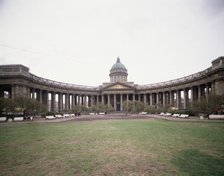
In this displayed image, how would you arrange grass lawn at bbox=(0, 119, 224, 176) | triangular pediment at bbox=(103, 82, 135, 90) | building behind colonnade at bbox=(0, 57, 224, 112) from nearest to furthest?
grass lawn at bbox=(0, 119, 224, 176) → building behind colonnade at bbox=(0, 57, 224, 112) → triangular pediment at bbox=(103, 82, 135, 90)

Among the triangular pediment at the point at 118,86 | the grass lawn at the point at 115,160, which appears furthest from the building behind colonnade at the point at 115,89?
the grass lawn at the point at 115,160

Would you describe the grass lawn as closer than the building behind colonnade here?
Yes

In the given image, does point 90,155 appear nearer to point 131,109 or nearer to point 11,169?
point 11,169

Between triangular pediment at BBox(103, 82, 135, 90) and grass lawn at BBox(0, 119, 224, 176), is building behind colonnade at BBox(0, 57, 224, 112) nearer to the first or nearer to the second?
triangular pediment at BBox(103, 82, 135, 90)

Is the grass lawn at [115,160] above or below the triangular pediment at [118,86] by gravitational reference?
below

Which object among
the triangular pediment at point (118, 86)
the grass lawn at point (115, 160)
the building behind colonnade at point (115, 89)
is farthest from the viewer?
the triangular pediment at point (118, 86)

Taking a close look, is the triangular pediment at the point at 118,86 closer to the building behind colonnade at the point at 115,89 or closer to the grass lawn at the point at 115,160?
the building behind colonnade at the point at 115,89

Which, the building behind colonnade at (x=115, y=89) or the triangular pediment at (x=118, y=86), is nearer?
the building behind colonnade at (x=115, y=89)

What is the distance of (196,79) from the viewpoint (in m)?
58.1

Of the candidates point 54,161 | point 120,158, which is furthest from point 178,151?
point 54,161

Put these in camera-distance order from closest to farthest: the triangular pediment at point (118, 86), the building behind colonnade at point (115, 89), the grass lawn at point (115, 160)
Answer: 1. the grass lawn at point (115, 160)
2. the building behind colonnade at point (115, 89)
3. the triangular pediment at point (118, 86)

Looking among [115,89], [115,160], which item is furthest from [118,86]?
[115,160]

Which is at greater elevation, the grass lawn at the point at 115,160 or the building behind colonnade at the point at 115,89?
the building behind colonnade at the point at 115,89

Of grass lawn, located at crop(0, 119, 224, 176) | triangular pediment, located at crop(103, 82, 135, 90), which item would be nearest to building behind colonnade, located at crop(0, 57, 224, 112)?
triangular pediment, located at crop(103, 82, 135, 90)
